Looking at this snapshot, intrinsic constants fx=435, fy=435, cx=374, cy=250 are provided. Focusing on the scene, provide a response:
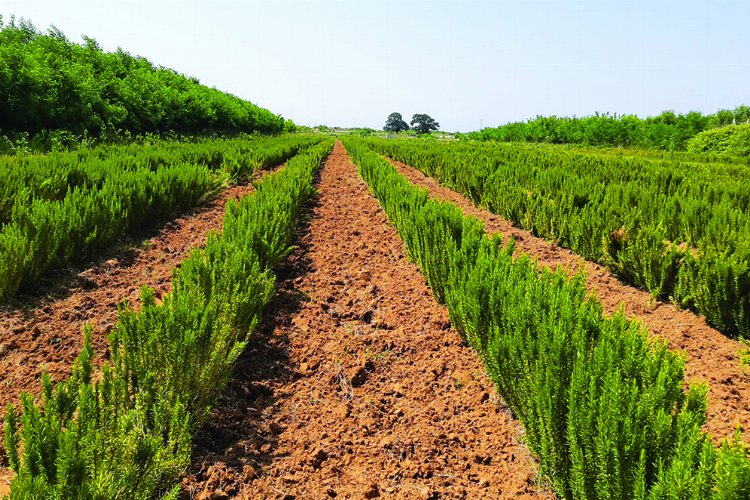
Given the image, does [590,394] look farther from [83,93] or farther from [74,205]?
[83,93]

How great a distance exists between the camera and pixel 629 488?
1.50m

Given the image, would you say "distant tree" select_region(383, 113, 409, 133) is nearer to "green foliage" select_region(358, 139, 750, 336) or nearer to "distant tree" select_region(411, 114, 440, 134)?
"distant tree" select_region(411, 114, 440, 134)

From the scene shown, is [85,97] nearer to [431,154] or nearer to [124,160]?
[124,160]

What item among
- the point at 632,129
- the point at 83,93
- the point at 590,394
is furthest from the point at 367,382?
the point at 632,129

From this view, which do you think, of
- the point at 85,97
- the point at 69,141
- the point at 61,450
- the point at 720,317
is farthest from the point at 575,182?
the point at 85,97

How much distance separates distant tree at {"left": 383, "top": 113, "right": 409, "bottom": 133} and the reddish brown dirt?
111 metres

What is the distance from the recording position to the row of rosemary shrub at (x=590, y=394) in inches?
52.7

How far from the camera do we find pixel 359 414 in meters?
2.60

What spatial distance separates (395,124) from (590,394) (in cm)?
11711

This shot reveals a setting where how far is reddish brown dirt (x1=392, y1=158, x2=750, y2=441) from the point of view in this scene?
8.68 ft

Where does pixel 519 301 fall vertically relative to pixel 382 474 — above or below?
above

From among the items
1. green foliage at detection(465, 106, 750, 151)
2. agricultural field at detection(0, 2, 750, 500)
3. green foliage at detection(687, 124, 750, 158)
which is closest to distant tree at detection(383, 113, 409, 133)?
green foliage at detection(465, 106, 750, 151)

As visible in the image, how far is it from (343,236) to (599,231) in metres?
3.48

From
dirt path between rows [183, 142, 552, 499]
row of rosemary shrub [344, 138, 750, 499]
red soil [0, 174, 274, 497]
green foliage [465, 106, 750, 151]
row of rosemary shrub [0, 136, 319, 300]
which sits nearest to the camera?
row of rosemary shrub [344, 138, 750, 499]
